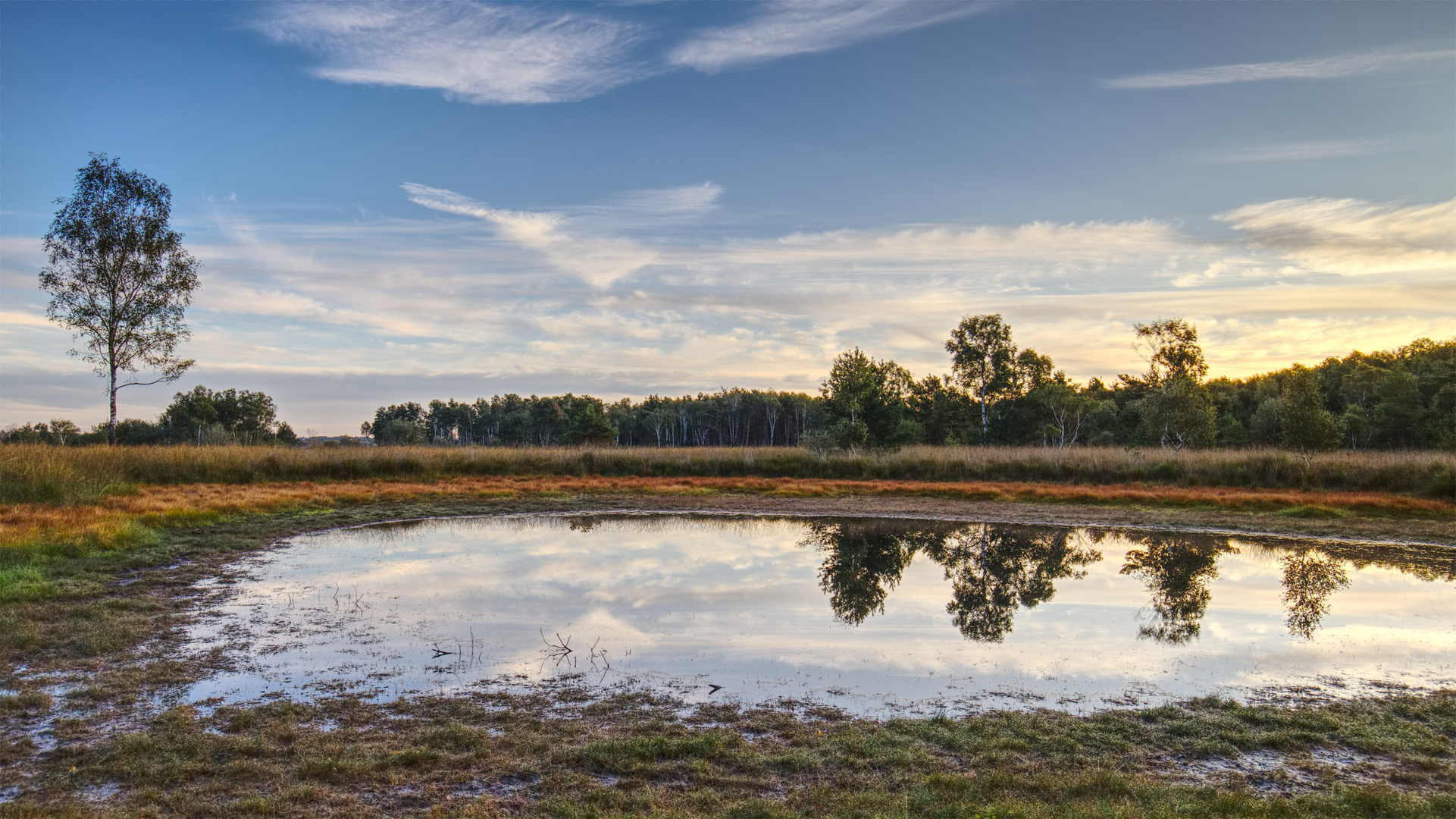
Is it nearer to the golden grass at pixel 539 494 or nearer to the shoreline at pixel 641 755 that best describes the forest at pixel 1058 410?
the golden grass at pixel 539 494

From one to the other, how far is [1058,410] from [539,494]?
1783 inches

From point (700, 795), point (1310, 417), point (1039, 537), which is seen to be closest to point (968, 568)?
point (1039, 537)

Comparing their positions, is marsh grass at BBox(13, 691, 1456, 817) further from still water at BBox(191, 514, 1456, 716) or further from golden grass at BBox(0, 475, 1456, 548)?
golden grass at BBox(0, 475, 1456, 548)

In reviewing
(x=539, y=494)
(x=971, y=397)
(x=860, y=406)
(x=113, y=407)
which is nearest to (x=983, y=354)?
(x=971, y=397)

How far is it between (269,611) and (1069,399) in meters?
56.8

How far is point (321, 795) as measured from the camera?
15.1 feet

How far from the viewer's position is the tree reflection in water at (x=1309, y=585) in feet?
33.4

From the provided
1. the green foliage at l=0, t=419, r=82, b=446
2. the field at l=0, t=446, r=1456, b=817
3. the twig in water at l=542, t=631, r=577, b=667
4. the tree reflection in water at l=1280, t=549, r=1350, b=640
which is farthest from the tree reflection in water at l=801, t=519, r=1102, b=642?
the green foliage at l=0, t=419, r=82, b=446

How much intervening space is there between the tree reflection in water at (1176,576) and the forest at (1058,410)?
543 inches

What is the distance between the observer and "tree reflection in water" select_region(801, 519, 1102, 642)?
35.4 ft

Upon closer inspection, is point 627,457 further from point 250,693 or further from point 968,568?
point 250,693

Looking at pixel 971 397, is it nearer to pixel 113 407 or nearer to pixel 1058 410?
pixel 1058 410

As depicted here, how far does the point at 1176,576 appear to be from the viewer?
13.6m

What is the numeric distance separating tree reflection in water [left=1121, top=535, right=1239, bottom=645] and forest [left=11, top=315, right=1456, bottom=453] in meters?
13.8
